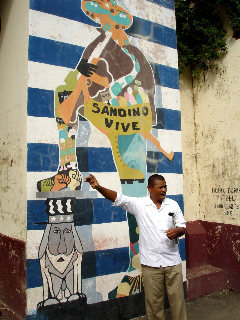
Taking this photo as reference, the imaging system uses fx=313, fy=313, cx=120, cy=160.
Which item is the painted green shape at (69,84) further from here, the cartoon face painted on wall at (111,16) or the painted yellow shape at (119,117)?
the cartoon face painted on wall at (111,16)

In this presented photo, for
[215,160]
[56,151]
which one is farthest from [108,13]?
[215,160]

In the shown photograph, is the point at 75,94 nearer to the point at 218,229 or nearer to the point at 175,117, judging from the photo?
the point at 175,117

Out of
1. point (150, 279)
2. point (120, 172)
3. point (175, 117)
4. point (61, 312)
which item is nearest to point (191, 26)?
point (175, 117)

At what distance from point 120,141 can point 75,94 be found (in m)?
0.92

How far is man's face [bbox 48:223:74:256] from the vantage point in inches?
151

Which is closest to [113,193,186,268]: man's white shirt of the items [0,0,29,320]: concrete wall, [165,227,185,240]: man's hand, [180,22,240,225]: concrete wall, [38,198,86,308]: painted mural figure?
[165,227,185,240]: man's hand

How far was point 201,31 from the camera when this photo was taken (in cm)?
577

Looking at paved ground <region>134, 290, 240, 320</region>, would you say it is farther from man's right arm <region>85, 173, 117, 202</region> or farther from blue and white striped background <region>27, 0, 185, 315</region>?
man's right arm <region>85, 173, 117, 202</region>

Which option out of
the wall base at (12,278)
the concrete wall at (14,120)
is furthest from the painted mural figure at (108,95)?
the wall base at (12,278)

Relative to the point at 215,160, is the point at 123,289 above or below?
below

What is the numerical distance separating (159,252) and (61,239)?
4.39 ft

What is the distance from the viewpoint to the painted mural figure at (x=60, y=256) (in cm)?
377

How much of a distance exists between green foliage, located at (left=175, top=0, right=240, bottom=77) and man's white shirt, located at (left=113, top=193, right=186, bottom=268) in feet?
11.6

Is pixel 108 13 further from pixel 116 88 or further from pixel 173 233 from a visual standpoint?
pixel 173 233
